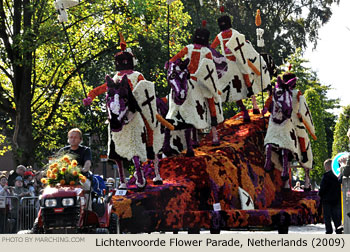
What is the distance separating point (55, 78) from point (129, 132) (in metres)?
15.7

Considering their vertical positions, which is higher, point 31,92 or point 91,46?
point 91,46

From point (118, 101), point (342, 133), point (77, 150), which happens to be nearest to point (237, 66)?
point (118, 101)

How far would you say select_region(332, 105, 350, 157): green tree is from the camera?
110 ft

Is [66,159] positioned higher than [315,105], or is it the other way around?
[315,105]

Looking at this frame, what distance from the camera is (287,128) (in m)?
14.1

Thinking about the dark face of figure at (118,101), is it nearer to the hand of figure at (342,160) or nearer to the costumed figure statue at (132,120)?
the costumed figure statue at (132,120)

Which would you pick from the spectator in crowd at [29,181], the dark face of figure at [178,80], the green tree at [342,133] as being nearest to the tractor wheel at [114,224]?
the dark face of figure at [178,80]

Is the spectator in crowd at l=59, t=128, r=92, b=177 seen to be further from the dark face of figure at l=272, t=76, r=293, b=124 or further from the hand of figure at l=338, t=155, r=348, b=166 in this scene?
the dark face of figure at l=272, t=76, r=293, b=124

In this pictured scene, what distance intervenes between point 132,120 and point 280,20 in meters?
31.6

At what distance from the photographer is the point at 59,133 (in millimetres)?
35594

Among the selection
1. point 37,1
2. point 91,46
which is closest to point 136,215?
point 37,1

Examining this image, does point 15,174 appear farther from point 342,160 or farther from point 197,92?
point 342,160

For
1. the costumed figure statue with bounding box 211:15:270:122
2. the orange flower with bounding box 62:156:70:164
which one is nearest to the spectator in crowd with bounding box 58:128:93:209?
the orange flower with bounding box 62:156:70:164

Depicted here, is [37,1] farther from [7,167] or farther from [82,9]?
[7,167]
